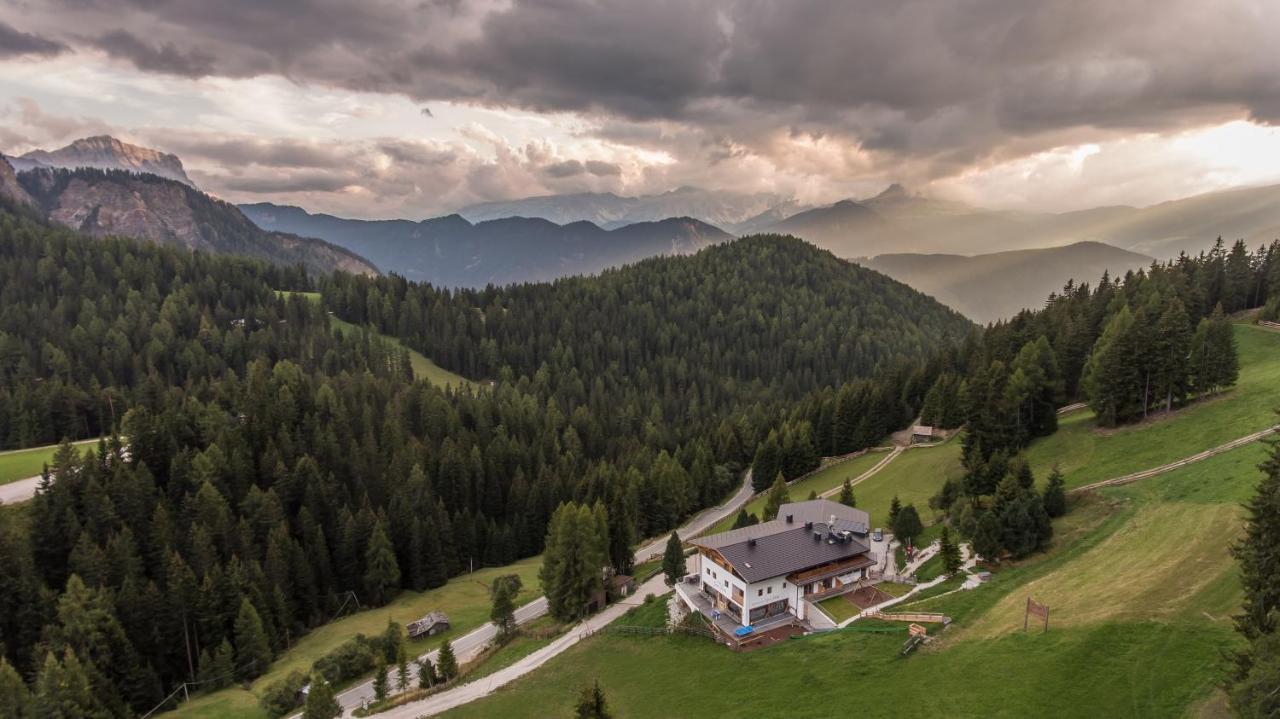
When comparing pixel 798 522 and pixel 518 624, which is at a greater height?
pixel 798 522

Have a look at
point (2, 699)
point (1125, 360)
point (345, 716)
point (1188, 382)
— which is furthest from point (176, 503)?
point (1188, 382)

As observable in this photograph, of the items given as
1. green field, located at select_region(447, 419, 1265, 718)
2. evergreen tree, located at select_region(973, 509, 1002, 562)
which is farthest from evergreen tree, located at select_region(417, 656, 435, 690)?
evergreen tree, located at select_region(973, 509, 1002, 562)

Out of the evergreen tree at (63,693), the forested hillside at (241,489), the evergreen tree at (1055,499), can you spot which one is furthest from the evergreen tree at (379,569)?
the evergreen tree at (1055,499)

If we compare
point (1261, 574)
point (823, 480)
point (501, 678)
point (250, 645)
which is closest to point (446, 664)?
point (501, 678)

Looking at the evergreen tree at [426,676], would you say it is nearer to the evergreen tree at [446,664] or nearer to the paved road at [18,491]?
the evergreen tree at [446,664]

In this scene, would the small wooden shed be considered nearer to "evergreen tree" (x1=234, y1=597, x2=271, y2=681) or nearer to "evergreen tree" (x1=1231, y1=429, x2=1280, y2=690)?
"evergreen tree" (x1=234, y1=597, x2=271, y2=681)

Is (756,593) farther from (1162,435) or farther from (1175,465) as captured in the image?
(1162,435)
